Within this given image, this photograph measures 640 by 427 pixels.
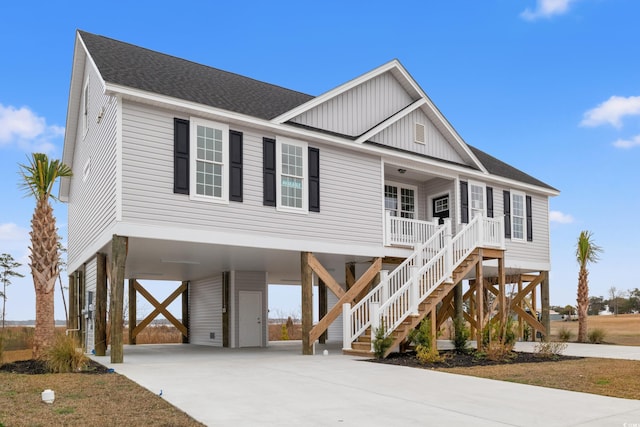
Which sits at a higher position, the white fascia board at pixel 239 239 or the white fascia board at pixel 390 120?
the white fascia board at pixel 390 120

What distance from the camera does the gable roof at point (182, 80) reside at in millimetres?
14914

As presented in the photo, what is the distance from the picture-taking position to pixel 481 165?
872 inches

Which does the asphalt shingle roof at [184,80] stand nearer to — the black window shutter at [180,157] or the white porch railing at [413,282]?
the black window shutter at [180,157]

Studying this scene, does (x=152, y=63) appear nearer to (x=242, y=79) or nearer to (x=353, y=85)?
(x=242, y=79)

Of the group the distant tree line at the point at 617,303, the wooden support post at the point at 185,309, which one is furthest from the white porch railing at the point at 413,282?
the distant tree line at the point at 617,303

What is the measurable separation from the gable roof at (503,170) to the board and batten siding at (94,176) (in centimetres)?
1380

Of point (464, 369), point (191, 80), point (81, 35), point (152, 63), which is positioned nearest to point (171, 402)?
point (464, 369)

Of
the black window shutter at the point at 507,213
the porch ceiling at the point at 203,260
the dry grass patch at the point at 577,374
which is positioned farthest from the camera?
the black window shutter at the point at 507,213

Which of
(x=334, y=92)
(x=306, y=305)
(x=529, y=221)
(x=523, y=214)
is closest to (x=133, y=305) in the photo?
(x=306, y=305)

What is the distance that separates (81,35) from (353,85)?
27.1 ft

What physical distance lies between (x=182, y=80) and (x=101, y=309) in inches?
255

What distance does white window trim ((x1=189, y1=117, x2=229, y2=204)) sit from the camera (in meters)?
14.9

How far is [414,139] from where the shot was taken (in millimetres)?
20531

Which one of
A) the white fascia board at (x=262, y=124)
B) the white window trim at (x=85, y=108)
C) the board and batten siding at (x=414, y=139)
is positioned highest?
the white window trim at (x=85, y=108)
